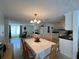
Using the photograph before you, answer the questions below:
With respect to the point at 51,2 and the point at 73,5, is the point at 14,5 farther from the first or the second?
the point at 73,5

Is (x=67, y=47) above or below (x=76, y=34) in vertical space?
below

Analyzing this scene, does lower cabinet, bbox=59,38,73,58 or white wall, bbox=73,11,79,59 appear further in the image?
lower cabinet, bbox=59,38,73,58

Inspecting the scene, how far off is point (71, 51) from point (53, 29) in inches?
237

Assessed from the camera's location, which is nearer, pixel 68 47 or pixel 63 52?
pixel 68 47

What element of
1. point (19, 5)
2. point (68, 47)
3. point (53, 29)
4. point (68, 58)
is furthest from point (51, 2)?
point (53, 29)

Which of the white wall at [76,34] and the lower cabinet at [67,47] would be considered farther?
the lower cabinet at [67,47]

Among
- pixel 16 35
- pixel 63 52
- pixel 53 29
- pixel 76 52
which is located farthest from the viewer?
pixel 16 35

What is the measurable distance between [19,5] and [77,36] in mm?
3067

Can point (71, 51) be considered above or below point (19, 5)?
below

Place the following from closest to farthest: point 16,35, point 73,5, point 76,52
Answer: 1. point 76,52
2. point 73,5
3. point 16,35

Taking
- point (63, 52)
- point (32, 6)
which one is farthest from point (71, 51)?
point (32, 6)

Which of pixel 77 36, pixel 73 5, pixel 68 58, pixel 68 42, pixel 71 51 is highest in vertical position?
pixel 73 5

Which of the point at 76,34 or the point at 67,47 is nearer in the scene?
the point at 76,34

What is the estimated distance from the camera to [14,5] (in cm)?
474
